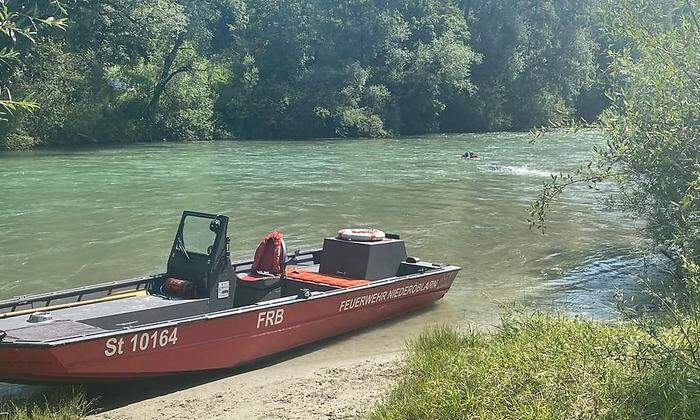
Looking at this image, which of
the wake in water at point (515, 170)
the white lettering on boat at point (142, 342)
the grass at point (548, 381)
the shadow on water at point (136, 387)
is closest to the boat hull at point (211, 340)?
the white lettering on boat at point (142, 342)

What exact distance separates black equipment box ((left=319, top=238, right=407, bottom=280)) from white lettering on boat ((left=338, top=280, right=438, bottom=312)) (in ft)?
1.45

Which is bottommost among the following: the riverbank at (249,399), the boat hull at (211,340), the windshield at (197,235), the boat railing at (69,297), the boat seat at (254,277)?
the riverbank at (249,399)

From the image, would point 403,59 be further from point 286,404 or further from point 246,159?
point 286,404

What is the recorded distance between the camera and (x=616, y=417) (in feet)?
16.3

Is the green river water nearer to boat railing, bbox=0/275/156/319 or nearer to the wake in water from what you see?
the wake in water

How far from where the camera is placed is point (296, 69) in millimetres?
51500

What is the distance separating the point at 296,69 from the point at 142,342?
150ft

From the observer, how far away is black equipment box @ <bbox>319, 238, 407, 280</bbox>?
10.5 metres

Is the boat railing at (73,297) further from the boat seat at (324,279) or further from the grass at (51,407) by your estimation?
the boat seat at (324,279)

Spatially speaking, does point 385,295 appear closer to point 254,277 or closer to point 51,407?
point 254,277

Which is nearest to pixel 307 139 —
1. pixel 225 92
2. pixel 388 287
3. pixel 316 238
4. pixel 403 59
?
pixel 225 92

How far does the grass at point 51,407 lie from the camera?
608 centimetres

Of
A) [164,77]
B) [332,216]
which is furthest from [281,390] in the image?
[164,77]

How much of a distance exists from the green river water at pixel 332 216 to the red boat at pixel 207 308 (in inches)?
27.5
